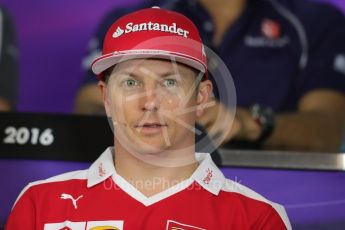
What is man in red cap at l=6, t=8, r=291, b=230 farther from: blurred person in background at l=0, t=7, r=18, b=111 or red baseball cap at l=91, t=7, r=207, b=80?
blurred person in background at l=0, t=7, r=18, b=111

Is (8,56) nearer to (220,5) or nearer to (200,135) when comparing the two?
(220,5)

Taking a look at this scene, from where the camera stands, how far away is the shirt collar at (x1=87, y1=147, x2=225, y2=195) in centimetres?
134

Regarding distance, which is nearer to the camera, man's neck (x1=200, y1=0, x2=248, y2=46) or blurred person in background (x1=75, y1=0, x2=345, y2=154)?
blurred person in background (x1=75, y1=0, x2=345, y2=154)

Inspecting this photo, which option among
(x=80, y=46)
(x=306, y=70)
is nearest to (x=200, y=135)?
(x=306, y=70)

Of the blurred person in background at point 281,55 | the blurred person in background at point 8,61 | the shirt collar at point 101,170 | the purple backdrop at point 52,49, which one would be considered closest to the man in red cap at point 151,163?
the shirt collar at point 101,170

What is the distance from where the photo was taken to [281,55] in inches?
93.1

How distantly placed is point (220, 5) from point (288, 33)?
0.24 meters

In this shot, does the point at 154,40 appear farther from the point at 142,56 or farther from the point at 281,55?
the point at 281,55

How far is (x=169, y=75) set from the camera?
128cm

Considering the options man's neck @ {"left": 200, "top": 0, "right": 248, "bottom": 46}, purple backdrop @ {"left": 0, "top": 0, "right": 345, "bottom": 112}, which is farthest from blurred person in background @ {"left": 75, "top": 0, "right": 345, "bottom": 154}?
purple backdrop @ {"left": 0, "top": 0, "right": 345, "bottom": 112}

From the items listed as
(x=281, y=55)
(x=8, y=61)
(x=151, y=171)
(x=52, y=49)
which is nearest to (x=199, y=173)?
(x=151, y=171)

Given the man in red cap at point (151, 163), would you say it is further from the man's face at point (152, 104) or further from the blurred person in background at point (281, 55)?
the blurred person in background at point (281, 55)

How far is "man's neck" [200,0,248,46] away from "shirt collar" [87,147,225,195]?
109cm

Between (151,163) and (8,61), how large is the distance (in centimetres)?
125
